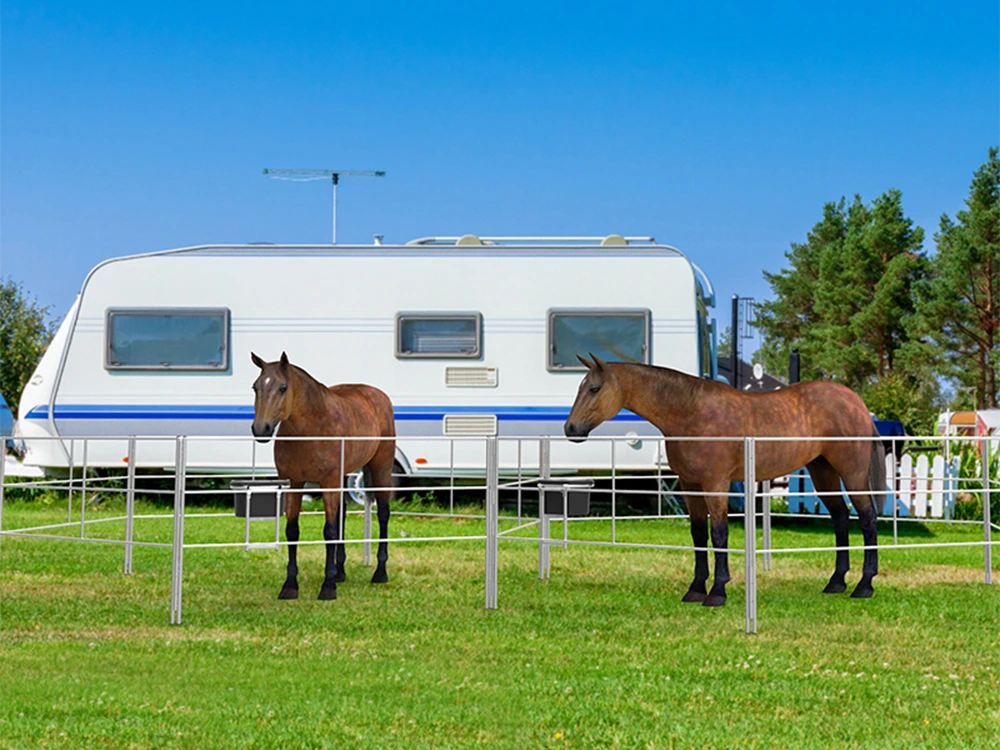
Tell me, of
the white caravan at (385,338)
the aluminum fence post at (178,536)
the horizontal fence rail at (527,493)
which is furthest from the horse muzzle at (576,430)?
the white caravan at (385,338)

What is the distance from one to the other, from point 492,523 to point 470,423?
671cm

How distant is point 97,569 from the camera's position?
442 inches

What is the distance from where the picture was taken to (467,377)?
1573 cm

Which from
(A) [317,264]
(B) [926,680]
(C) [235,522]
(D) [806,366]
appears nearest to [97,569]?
(C) [235,522]

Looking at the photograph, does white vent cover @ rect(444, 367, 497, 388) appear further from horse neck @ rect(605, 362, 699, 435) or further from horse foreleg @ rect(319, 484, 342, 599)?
horse neck @ rect(605, 362, 699, 435)

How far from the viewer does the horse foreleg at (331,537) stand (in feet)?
30.8

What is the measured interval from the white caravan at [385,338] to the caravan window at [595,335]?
0.06ft

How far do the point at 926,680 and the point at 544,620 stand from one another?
2.65 metres

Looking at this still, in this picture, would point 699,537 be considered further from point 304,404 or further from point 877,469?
point 304,404

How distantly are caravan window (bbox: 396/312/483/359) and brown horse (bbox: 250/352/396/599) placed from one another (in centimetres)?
540

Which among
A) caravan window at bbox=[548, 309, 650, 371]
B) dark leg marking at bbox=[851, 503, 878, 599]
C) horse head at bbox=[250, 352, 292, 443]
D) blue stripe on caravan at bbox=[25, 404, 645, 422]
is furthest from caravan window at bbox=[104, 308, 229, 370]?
dark leg marking at bbox=[851, 503, 878, 599]

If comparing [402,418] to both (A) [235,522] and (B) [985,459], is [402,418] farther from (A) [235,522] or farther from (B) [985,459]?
(B) [985,459]

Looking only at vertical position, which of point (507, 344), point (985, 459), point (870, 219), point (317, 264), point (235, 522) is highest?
point (870, 219)

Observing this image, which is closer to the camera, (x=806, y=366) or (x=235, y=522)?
(x=235, y=522)
